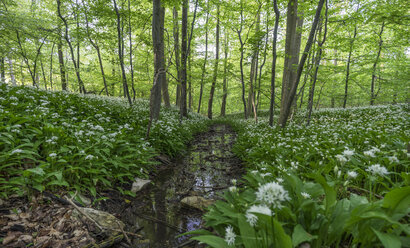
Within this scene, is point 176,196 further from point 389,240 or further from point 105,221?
point 389,240

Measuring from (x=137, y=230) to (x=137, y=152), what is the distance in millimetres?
2152

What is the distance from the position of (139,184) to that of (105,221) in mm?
1295

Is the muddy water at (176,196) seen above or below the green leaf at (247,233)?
below

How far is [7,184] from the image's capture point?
247 cm

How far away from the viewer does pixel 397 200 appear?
49.9 inches

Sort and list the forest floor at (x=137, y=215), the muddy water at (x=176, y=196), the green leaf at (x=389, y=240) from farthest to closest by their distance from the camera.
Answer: the muddy water at (x=176, y=196) → the forest floor at (x=137, y=215) → the green leaf at (x=389, y=240)

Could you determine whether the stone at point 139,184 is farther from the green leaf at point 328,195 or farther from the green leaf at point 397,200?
the green leaf at point 397,200

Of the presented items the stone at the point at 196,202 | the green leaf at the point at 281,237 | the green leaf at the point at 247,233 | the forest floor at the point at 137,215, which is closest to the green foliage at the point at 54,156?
the forest floor at the point at 137,215

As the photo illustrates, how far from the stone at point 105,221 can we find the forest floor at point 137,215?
3.2 inches

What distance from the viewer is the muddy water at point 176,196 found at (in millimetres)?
2457

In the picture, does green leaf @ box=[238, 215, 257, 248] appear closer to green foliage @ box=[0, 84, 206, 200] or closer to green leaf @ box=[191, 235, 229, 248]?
green leaf @ box=[191, 235, 229, 248]

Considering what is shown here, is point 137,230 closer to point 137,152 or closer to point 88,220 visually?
point 88,220

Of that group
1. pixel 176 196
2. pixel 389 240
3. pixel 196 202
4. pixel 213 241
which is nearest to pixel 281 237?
pixel 213 241

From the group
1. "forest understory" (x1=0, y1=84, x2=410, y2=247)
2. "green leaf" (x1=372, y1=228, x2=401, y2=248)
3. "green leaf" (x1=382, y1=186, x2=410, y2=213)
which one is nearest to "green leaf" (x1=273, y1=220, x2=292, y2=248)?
"forest understory" (x1=0, y1=84, x2=410, y2=247)
